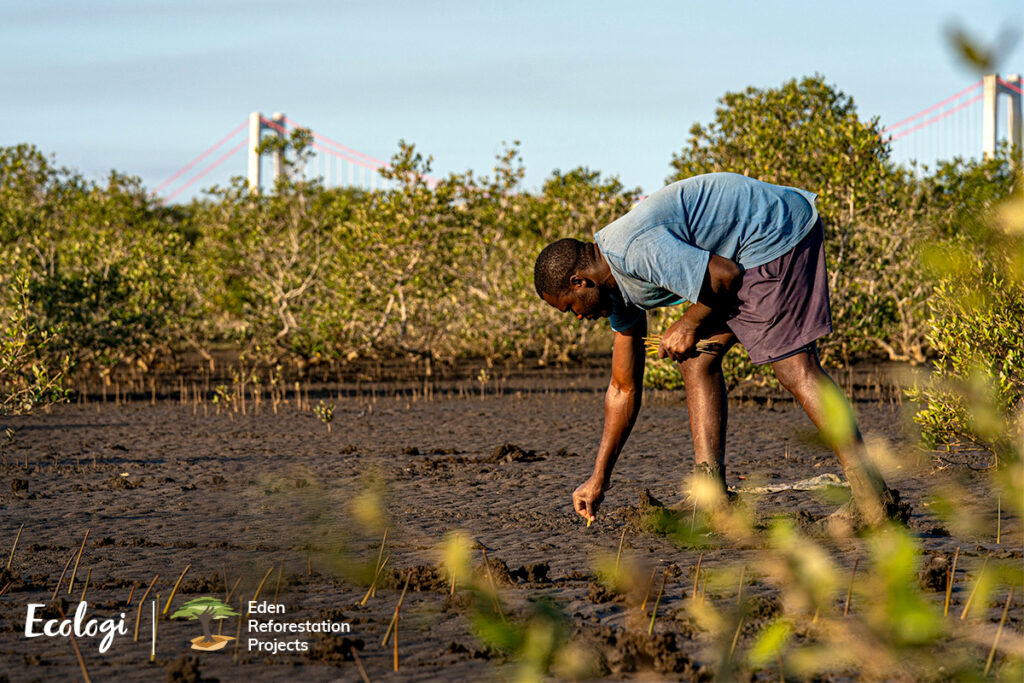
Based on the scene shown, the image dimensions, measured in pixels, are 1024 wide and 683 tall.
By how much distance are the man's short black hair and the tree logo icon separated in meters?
1.39

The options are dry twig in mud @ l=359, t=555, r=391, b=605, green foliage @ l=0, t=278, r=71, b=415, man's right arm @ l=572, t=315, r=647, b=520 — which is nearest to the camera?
dry twig in mud @ l=359, t=555, r=391, b=605

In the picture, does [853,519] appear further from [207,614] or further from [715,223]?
[207,614]

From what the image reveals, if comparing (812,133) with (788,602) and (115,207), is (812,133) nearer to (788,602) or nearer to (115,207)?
(788,602)

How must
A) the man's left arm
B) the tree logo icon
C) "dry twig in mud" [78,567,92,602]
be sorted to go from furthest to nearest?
the man's left arm < "dry twig in mud" [78,567,92,602] < the tree logo icon

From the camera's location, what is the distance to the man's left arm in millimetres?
3615

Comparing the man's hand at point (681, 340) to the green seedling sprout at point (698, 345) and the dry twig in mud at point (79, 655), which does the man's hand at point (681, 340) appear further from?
the dry twig in mud at point (79, 655)

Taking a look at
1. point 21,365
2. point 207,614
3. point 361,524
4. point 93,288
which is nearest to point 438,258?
point 93,288

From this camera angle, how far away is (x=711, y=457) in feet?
14.6

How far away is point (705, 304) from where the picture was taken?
369 centimetres

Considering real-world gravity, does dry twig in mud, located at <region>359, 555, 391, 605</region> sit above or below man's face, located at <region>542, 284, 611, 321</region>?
below

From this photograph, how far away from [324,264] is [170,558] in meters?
12.0

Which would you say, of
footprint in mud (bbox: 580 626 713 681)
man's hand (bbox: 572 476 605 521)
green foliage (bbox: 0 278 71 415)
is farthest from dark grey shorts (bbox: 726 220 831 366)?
green foliage (bbox: 0 278 71 415)

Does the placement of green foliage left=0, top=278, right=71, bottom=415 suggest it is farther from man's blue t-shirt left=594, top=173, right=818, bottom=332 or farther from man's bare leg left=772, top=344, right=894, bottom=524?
man's bare leg left=772, top=344, right=894, bottom=524

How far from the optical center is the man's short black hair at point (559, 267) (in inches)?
151
